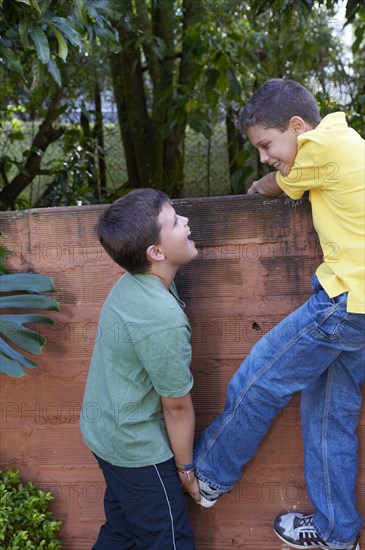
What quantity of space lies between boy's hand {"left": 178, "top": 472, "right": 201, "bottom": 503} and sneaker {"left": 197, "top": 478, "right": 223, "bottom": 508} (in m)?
0.02

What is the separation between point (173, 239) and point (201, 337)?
53cm

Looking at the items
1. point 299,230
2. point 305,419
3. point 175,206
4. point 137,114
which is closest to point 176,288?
point 175,206

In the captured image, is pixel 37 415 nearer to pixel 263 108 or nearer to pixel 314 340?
pixel 314 340

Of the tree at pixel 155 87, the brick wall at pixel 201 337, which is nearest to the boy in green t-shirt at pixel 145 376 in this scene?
the brick wall at pixel 201 337

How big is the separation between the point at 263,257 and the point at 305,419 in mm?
643

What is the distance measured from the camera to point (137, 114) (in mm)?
5309

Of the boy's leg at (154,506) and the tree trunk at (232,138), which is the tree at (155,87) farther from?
the boy's leg at (154,506)

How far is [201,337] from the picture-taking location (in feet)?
9.45

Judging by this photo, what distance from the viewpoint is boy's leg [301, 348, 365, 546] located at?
8.63 ft

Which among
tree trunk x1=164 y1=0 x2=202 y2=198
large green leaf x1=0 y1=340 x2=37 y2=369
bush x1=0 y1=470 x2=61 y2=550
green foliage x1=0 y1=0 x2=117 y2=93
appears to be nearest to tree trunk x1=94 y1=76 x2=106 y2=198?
tree trunk x1=164 y1=0 x2=202 y2=198

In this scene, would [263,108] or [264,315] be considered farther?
[264,315]

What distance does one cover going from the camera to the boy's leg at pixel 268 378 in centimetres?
243

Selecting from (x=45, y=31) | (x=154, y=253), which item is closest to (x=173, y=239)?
(x=154, y=253)

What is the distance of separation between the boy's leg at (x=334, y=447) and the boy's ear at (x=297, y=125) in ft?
2.80
